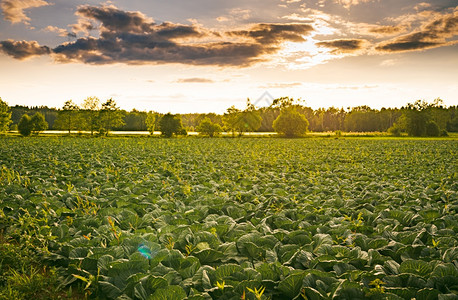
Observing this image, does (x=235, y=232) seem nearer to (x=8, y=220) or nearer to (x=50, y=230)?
(x=50, y=230)

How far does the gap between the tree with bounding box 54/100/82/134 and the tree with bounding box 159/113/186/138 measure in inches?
1244

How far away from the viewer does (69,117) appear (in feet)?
294

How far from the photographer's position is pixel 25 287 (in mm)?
4172

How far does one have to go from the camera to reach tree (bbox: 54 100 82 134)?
88.4 metres

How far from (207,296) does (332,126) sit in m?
167

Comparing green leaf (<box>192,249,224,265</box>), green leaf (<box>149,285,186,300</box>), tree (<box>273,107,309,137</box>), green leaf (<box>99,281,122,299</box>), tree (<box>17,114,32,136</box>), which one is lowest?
green leaf (<box>99,281,122,299</box>)

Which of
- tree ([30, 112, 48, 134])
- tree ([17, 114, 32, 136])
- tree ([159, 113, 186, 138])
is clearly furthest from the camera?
tree ([159, 113, 186, 138])

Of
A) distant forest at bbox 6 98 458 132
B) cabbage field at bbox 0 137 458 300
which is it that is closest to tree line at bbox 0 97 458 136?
distant forest at bbox 6 98 458 132

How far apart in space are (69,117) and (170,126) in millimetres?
36249

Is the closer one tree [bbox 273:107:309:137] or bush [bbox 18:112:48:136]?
bush [bbox 18:112:48:136]

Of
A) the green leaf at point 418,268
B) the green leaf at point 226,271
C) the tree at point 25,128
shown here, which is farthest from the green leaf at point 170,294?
the tree at point 25,128

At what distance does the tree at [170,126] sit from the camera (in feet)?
238

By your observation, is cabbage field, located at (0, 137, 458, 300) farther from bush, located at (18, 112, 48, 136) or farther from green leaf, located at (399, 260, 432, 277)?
bush, located at (18, 112, 48, 136)

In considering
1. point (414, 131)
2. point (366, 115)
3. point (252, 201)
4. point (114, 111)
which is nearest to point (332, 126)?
point (366, 115)
